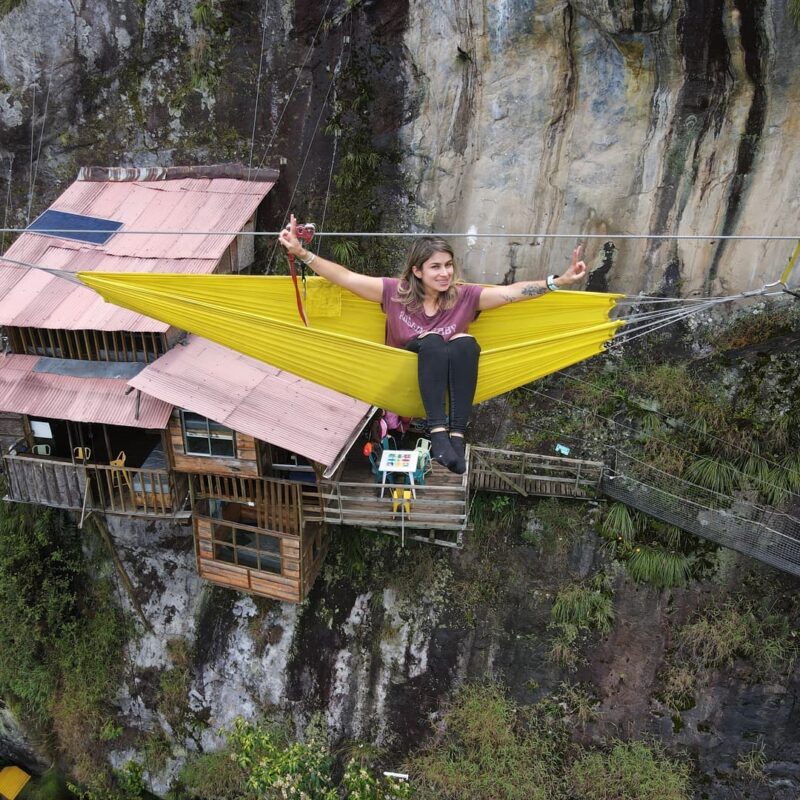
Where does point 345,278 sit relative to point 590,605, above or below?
above

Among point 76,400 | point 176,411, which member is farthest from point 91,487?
point 176,411

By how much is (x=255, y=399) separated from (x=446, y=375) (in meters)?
2.92

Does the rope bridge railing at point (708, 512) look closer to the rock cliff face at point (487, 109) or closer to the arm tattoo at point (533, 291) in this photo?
the rock cliff face at point (487, 109)

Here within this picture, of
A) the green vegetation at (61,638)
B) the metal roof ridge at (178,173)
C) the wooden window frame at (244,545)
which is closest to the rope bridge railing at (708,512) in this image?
the wooden window frame at (244,545)

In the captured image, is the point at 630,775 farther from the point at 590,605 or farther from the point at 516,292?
the point at 516,292

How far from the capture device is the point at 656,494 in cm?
810

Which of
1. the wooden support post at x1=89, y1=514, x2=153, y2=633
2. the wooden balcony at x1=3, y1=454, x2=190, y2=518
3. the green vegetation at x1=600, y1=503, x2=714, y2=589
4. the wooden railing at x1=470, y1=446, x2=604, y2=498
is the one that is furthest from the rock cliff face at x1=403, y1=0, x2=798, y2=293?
the wooden support post at x1=89, y1=514, x2=153, y2=633

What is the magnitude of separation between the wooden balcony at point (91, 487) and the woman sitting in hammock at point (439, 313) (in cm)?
424

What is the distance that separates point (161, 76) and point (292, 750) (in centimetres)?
935

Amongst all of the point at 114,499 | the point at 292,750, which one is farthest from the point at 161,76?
the point at 292,750

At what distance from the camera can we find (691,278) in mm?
8266

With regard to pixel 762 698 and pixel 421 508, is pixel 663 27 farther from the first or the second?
pixel 762 698

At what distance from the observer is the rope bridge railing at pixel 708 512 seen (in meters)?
7.60

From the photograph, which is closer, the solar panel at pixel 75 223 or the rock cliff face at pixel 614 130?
the rock cliff face at pixel 614 130
